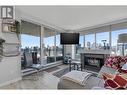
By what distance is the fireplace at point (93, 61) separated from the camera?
6.03 m

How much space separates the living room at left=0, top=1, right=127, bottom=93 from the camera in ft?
10.2

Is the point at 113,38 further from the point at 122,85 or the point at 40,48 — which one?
the point at 122,85

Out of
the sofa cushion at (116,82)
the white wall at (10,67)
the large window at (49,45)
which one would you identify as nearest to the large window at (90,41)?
the large window at (49,45)

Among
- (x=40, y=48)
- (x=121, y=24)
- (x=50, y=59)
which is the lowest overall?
(x=50, y=59)

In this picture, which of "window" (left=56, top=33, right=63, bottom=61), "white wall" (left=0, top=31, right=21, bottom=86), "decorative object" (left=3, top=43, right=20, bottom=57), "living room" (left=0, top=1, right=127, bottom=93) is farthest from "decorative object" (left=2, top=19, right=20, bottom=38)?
"window" (left=56, top=33, right=63, bottom=61)

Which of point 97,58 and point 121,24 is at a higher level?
point 121,24

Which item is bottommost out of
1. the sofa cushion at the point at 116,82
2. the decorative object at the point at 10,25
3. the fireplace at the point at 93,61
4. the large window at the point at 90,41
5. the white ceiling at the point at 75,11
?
the fireplace at the point at 93,61

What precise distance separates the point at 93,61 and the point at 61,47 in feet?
9.27

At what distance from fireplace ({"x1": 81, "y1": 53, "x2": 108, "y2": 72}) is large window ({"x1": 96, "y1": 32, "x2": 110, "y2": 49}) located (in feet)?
3.06

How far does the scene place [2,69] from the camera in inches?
155

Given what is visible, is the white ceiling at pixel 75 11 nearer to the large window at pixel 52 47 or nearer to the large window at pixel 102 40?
the large window at pixel 102 40
